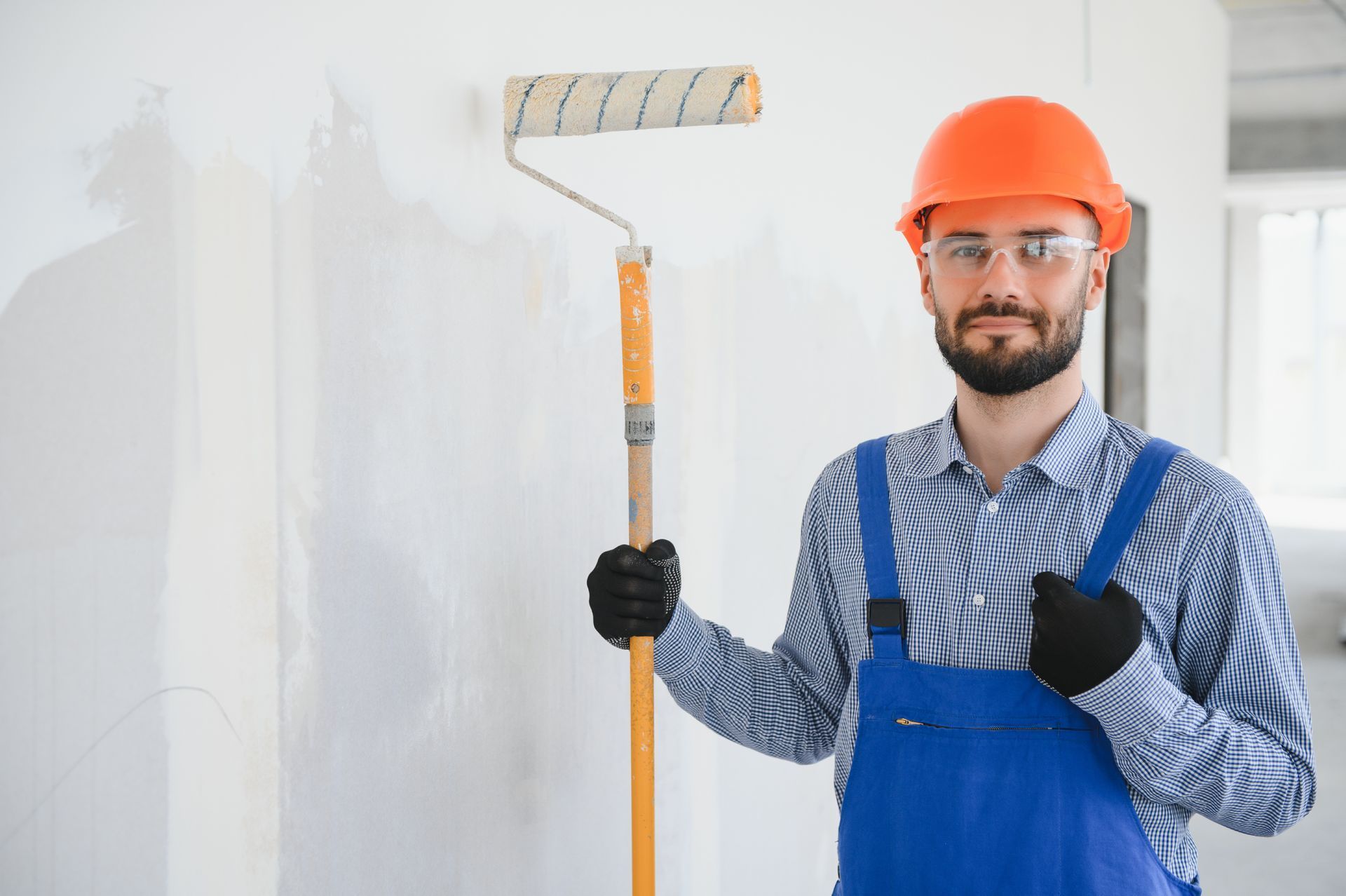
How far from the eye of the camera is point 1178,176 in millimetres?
4926

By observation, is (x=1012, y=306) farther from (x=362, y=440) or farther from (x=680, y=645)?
(x=362, y=440)

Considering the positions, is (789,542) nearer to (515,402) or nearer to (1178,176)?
(515,402)

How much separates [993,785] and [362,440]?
0.76 meters

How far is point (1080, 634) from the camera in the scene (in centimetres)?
109

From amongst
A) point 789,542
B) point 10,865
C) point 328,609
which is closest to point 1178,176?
point 789,542

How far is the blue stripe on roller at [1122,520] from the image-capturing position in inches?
46.4

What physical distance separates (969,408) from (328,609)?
0.78 m

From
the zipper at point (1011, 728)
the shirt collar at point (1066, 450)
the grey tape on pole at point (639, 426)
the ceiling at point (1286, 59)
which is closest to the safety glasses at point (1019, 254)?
the shirt collar at point (1066, 450)

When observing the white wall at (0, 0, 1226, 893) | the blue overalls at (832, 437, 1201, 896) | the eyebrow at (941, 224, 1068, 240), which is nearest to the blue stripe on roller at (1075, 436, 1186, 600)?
the blue overalls at (832, 437, 1201, 896)

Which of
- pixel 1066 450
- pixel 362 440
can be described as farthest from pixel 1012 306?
pixel 362 440

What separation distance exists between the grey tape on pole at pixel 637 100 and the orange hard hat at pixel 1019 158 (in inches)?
10.1

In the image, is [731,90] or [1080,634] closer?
[1080,634]

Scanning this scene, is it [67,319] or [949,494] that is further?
[949,494]

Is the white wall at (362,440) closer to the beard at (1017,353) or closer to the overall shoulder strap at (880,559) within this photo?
the overall shoulder strap at (880,559)
